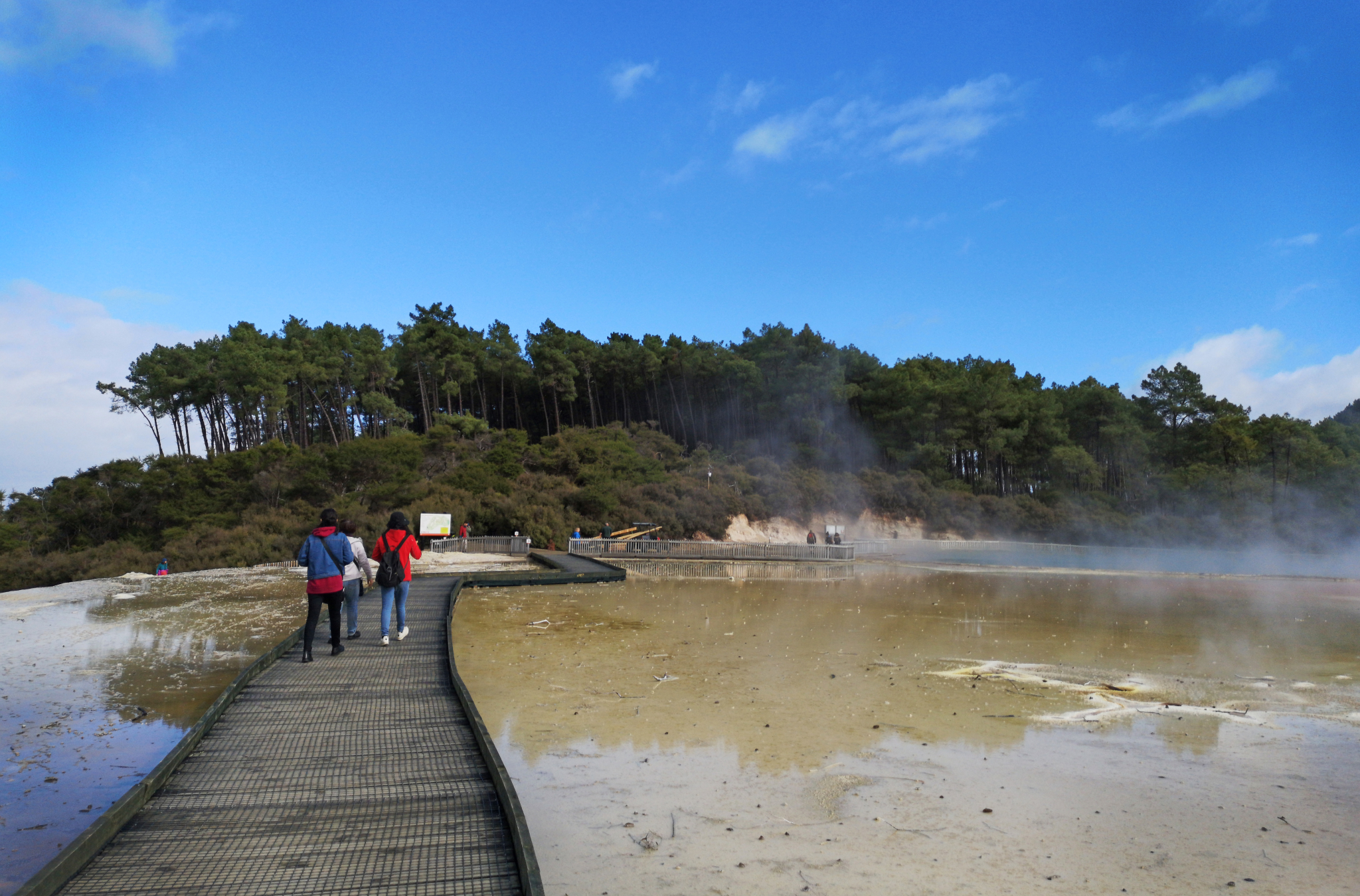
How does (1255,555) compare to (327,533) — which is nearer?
(327,533)

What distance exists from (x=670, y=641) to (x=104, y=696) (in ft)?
22.4

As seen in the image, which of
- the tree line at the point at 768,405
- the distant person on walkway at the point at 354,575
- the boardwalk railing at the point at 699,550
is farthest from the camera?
the tree line at the point at 768,405

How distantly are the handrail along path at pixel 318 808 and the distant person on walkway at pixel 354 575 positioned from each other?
5.77 ft

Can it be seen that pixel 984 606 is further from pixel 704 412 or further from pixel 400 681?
pixel 704 412

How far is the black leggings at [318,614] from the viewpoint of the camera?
25.4 feet

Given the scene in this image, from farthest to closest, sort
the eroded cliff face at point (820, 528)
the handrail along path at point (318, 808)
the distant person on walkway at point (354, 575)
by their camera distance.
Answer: the eroded cliff face at point (820, 528) < the distant person on walkway at point (354, 575) < the handrail along path at point (318, 808)

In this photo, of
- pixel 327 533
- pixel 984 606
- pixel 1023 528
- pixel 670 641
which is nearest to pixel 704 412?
pixel 1023 528

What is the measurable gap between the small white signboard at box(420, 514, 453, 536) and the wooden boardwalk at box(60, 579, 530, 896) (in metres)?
18.6

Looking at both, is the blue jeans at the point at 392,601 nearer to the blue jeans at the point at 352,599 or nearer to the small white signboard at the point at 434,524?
the blue jeans at the point at 352,599

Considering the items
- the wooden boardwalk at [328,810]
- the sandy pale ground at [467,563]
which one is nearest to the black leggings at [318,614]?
the wooden boardwalk at [328,810]

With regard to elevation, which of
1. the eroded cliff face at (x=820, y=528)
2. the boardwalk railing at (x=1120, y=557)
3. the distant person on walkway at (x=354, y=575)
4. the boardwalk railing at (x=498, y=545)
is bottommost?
the boardwalk railing at (x=1120, y=557)

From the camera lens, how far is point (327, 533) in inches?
305

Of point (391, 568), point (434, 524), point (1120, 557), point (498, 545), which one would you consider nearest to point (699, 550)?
point (498, 545)

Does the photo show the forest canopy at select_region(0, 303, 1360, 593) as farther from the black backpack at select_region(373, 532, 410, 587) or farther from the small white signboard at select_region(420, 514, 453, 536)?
the black backpack at select_region(373, 532, 410, 587)
